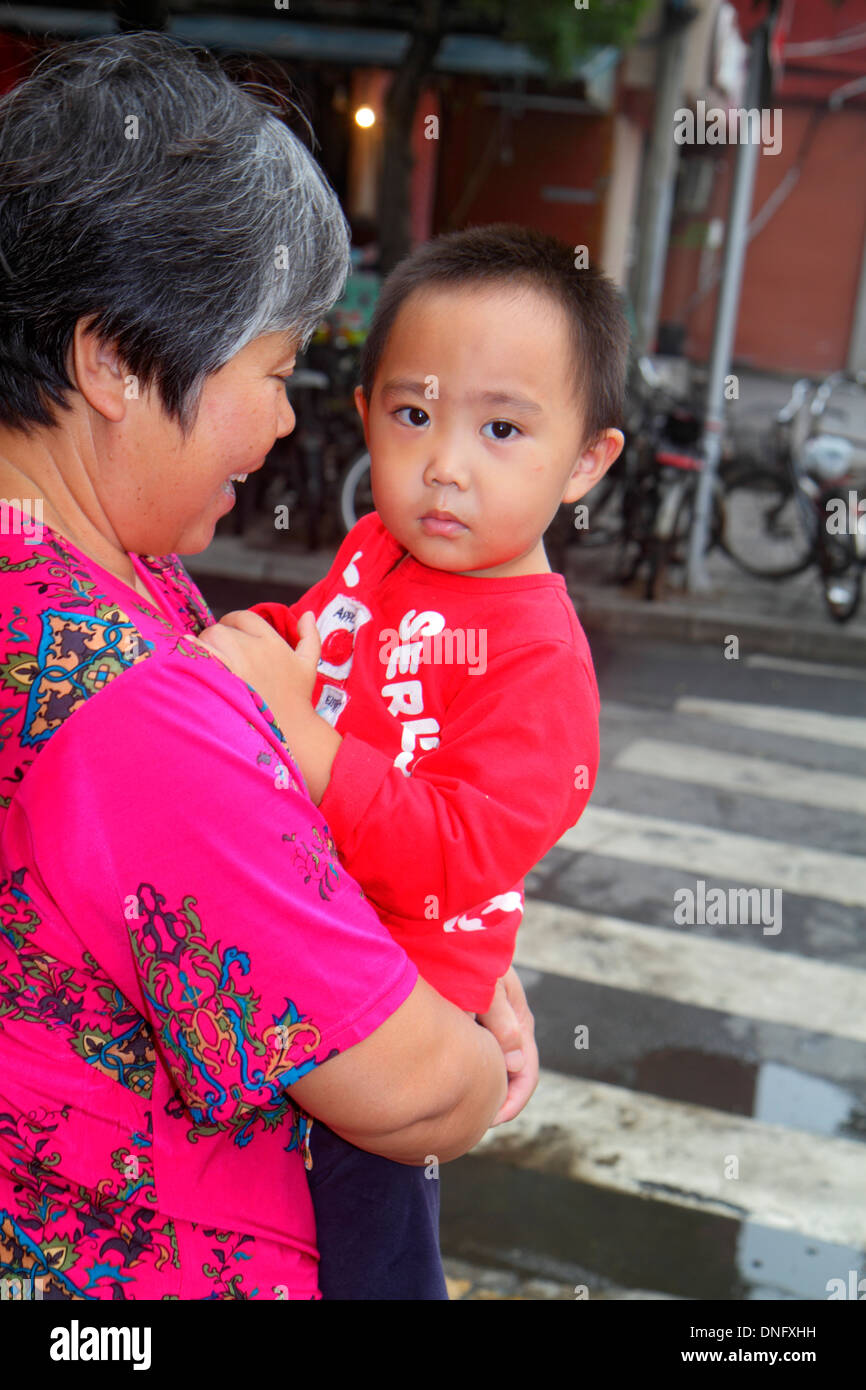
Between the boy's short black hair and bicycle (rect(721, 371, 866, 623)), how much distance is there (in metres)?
7.21

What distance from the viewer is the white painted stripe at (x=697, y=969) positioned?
4180mm

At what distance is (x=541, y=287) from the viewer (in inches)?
63.2

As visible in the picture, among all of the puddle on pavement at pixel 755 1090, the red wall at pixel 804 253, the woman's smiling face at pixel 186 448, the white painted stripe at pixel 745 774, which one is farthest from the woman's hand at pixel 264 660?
the red wall at pixel 804 253

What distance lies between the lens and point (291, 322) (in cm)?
129

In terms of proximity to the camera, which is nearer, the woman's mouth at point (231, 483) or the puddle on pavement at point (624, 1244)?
the woman's mouth at point (231, 483)

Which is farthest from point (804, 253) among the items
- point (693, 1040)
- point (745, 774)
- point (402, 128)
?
point (693, 1040)

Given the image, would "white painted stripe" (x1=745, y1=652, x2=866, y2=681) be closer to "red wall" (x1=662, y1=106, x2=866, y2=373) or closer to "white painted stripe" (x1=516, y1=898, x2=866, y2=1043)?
"white painted stripe" (x1=516, y1=898, x2=866, y2=1043)

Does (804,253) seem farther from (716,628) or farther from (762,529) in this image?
(716,628)

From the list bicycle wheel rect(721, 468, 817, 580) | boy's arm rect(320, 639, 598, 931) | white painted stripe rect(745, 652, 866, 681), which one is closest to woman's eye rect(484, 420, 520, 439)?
boy's arm rect(320, 639, 598, 931)

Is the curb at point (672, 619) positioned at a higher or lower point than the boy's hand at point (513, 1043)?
higher

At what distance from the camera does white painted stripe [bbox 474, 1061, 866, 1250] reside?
3.29 m

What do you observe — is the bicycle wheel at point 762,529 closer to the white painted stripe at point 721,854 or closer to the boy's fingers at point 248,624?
the white painted stripe at point 721,854
